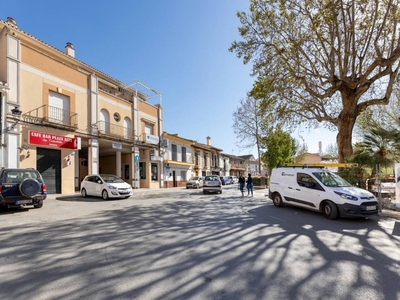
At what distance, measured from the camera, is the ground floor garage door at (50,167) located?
16.7m

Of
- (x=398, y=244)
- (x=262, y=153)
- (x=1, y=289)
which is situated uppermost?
(x=262, y=153)

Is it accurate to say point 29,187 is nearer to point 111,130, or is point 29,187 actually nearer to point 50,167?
point 50,167

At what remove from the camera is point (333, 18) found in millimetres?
11586

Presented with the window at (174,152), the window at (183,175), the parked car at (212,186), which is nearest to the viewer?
the parked car at (212,186)

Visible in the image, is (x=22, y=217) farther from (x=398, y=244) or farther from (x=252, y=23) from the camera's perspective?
(x=252, y=23)

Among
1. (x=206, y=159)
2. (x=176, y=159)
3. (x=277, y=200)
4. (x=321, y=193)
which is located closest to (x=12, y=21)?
(x=176, y=159)

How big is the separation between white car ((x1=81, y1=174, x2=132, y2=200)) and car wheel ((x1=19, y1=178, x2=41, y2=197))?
4951 mm

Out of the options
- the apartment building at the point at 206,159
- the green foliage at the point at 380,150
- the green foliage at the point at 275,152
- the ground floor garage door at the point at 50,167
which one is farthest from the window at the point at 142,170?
the green foliage at the point at 380,150

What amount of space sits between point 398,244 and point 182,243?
482 centimetres

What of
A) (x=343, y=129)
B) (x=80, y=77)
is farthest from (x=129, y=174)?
(x=343, y=129)

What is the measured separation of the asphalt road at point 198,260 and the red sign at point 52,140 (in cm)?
1008

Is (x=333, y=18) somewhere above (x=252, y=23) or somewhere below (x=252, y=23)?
below

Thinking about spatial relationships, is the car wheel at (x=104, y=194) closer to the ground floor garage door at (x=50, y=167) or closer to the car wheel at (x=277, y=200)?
the ground floor garage door at (x=50, y=167)

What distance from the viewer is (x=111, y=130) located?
22438 mm
